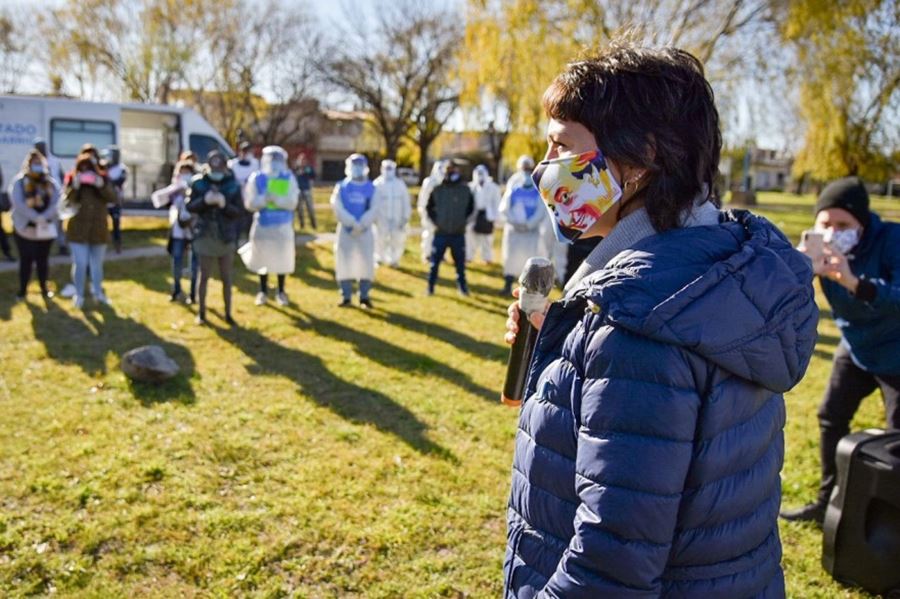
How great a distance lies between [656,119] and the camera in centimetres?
142

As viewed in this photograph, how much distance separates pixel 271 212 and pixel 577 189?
26.8 feet

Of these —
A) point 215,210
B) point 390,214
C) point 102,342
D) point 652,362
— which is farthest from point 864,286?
point 390,214

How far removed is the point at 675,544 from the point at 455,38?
34.1 meters

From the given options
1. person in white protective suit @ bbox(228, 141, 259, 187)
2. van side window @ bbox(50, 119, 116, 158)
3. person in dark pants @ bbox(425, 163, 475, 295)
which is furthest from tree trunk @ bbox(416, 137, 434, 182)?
person in dark pants @ bbox(425, 163, 475, 295)

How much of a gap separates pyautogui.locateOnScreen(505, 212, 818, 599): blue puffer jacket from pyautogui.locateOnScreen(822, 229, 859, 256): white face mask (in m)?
2.53

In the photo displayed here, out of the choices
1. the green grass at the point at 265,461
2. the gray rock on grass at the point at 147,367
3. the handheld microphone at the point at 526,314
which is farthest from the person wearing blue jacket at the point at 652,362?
the gray rock on grass at the point at 147,367

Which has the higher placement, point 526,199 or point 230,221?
point 526,199

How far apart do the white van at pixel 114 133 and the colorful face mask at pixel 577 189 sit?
15808mm

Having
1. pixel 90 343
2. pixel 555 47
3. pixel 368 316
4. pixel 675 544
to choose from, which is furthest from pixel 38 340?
pixel 555 47

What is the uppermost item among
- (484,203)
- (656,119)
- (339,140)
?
(339,140)

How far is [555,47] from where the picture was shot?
17.0m

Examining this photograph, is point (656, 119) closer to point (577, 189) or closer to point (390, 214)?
point (577, 189)

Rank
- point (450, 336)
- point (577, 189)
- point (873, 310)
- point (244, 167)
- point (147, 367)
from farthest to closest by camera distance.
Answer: point (244, 167), point (450, 336), point (147, 367), point (873, 310), point (577, 189)

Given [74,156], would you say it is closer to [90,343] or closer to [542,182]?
[90,343]
